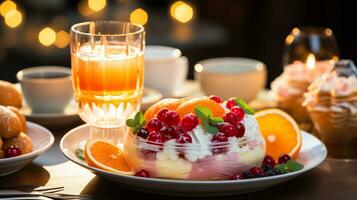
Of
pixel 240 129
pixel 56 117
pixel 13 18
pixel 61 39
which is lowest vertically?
pixel 61 39

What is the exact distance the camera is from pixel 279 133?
1535 mm

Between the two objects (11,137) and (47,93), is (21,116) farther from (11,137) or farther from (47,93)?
(47,93)

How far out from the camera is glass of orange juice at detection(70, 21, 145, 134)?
1545mm

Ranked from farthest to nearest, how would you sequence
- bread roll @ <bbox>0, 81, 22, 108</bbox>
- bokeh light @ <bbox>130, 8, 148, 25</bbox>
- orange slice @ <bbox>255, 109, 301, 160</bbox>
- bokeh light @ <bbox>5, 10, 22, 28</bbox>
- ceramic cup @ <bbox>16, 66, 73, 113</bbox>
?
1. bokeh light @ <bbox>130, 8, 148, 25</bbox>
2. bokeh light @ <bbox>5, 10, 22, 28</bbox>
3. ceramic cup @ <bbox>16, 66, 73, 113</bbox>
4. bread roll @ <bbox>0, 81, 22, 108</bbox>
5. orange slice @ <bbox>255, 109, 301, 160</bbox>

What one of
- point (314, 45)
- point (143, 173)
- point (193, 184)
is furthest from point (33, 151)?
point (314, 45)

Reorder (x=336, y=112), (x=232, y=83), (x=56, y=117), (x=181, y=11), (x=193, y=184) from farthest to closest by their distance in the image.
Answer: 1. (x=181, y=11)
2. (x=232, y=83)
3. (x=56, y=117)
4. (x=336, y=112)
5. (x=193, y=184)

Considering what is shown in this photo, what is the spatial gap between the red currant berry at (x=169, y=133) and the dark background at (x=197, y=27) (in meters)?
2.39

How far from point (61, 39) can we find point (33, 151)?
2.48 metres

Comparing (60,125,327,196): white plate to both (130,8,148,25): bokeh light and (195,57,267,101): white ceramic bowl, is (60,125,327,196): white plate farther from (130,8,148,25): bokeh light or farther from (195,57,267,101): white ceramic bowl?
(130,8,148,25): bokeh light

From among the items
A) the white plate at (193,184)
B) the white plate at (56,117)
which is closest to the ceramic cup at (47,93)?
the white plate at (56,117)

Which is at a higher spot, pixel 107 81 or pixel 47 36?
pixel 107 81

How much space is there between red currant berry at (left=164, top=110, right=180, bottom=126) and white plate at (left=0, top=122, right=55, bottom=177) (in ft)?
0.92

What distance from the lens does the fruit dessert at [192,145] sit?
1.31 m

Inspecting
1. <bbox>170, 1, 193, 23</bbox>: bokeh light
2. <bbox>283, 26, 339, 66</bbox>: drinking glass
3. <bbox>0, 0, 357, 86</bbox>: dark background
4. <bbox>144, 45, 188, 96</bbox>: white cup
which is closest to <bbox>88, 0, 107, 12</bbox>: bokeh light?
<bbox>0, 0, 357, 86</bbox>: dark background
